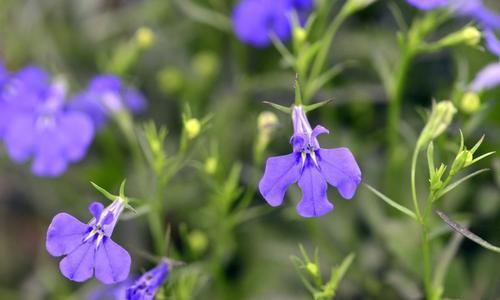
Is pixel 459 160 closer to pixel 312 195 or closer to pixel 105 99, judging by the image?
pixel 312 195

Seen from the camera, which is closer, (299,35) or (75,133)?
(299,35)

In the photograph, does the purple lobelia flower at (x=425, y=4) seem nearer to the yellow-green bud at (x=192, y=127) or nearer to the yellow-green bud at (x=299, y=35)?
the yellow-green bud at (x=299, y=35)

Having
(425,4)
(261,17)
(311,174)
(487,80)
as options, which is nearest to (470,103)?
(487,80)

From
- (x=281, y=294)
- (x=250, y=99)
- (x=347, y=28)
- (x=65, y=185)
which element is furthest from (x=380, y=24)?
(x=65, y=185)

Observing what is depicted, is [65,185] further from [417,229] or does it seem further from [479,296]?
[479,296]

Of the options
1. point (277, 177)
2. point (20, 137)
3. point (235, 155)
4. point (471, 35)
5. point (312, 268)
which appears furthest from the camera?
point (235, 155)

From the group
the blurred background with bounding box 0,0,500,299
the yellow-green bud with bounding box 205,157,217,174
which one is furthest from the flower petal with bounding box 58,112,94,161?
the yellow-green bud with bounding box 205,157,217,174

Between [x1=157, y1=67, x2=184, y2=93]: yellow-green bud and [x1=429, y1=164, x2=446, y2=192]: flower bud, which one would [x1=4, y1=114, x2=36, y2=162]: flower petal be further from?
[x1=429, y1=164, x2=446, y2=192]: flower bud
